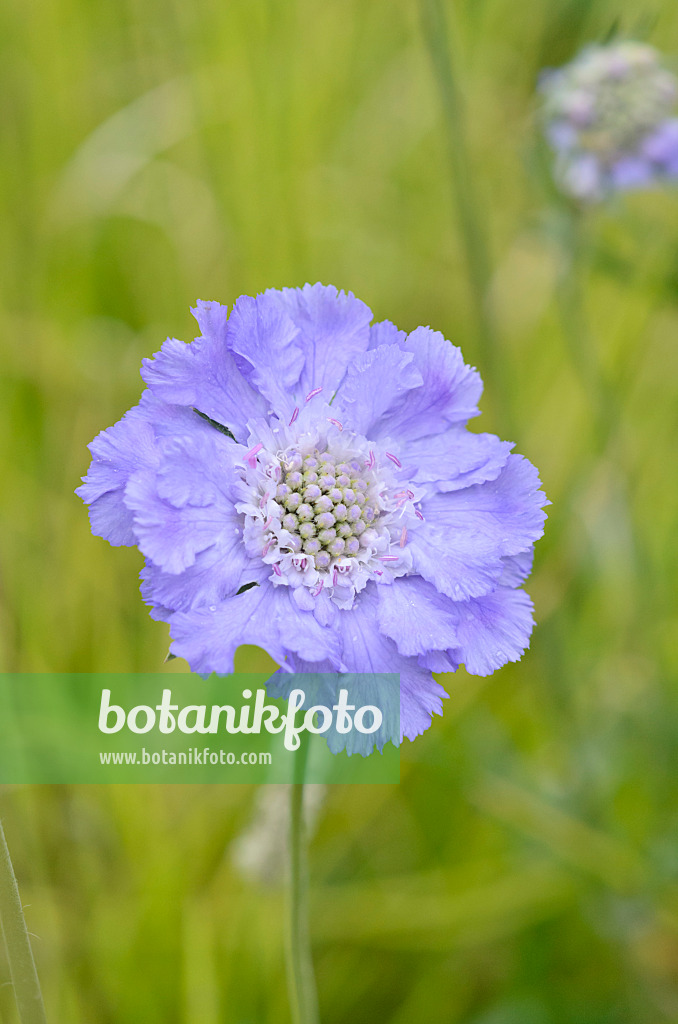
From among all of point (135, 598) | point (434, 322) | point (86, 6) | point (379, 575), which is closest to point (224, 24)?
point (86, 6)

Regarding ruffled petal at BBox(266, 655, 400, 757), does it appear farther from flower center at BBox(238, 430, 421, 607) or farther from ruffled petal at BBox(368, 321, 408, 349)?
ruffled petal at BBox(368, 321, 408, 349)

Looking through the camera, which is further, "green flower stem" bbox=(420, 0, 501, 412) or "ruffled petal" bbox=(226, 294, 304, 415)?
"green flower stem" bbox=(420, 0, 501, 412)

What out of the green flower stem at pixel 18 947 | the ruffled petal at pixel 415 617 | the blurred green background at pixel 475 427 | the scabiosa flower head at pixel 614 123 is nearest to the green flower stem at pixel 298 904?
the ruffled petal at pixel 415 617

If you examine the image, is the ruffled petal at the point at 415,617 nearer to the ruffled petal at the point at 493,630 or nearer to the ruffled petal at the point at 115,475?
the ruffled petal at the point at 493,630

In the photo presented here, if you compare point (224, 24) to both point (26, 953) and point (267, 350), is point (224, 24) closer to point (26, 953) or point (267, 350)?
point (267, 350)

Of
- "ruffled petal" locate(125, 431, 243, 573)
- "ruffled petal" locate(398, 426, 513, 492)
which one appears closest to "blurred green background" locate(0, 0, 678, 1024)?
"ruffled petal" locate(125, 431, 243, 573)

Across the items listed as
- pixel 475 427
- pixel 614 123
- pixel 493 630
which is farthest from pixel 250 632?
pixel 475 427

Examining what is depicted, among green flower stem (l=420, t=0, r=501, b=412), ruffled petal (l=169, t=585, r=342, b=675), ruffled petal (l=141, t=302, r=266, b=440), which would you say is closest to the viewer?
ruffled petal (l=169, t=585, r=342, b=675)
